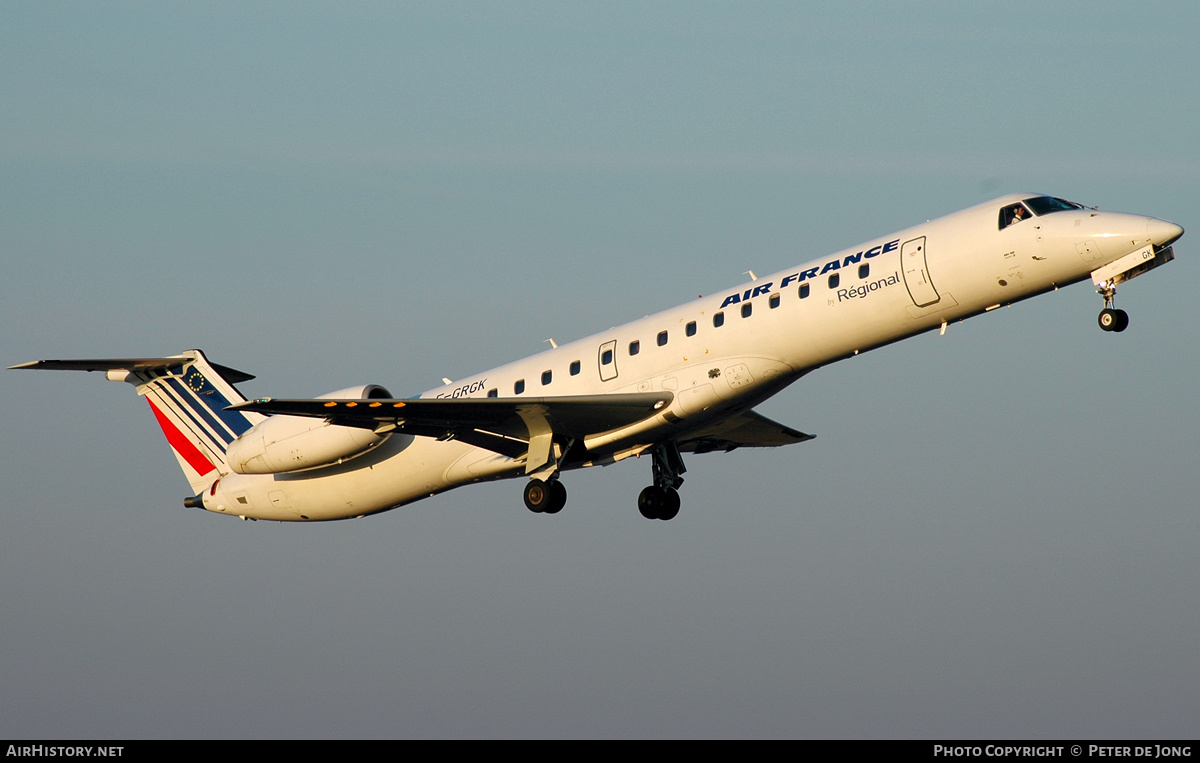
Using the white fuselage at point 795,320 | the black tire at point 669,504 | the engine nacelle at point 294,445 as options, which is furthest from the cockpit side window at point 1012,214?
the engine nacelle at point 294,445

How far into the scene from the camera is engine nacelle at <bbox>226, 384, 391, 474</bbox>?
27.2m

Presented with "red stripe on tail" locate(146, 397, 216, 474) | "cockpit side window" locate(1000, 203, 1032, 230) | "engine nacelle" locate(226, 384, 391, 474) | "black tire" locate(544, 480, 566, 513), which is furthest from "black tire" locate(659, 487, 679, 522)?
"red stripe on tail" locate(146, 397, 216, 474)

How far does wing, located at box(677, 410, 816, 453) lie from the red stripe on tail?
9.92m

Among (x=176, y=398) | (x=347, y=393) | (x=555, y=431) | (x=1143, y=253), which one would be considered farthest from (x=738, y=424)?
(x=176, y=398)

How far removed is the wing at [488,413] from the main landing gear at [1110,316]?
266 inches

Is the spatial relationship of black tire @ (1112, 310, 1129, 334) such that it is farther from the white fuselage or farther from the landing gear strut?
the landing gear strut

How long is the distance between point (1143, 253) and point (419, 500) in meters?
13.9

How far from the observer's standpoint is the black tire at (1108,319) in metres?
21.8

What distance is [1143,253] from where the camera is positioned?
21328mm

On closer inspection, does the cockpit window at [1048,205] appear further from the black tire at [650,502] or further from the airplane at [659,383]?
the black tire at [650,502]

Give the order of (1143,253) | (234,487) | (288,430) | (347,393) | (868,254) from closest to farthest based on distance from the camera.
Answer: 1. (1143,253)
2. (868,254)
3. (347,393)
4. (288,430)
5. (234,487)

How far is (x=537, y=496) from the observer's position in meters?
25.6
